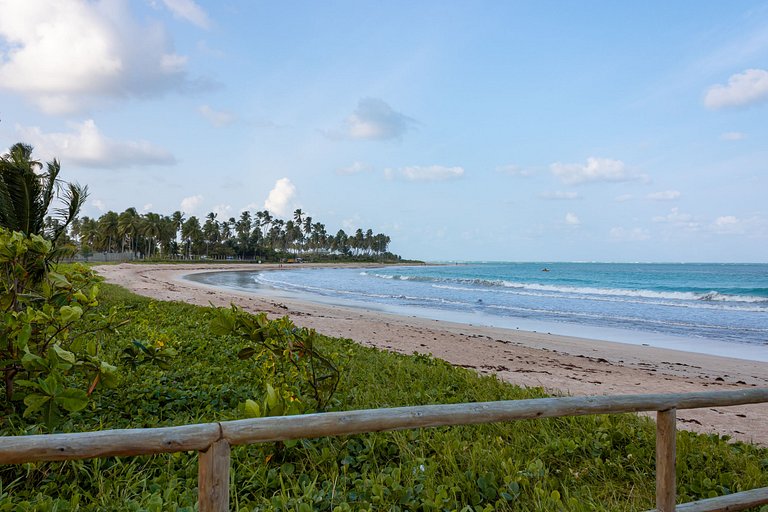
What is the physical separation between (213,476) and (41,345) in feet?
8.11

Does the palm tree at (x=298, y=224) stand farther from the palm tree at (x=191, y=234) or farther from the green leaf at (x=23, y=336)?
the green leaf at (x=23, y=336)

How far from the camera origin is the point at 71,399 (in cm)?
278

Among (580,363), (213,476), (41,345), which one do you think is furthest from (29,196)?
(580,363)

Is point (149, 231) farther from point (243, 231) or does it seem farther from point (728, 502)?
point (728, 502)

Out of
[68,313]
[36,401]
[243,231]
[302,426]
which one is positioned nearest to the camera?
[302,426]

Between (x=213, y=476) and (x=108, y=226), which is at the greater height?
(x=108, y=226)

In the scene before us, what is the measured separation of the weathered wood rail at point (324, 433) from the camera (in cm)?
155

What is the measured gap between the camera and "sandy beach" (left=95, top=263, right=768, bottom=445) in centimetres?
614

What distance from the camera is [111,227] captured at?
242ft

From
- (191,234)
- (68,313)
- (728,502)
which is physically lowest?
(728,502)

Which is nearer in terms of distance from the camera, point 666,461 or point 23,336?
point 666,461

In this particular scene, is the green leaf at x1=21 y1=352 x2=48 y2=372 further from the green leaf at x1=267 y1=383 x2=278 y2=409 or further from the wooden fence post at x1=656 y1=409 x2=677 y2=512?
the wooden fence post at x1=656 y1=409 x2=677 y2=512

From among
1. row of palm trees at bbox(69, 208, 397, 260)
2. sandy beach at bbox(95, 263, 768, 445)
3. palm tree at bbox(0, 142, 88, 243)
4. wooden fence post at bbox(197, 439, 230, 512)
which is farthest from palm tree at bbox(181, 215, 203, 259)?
wooden fence post at bbox(197, 439, 230, 512)

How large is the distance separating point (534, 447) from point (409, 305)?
20157mm
